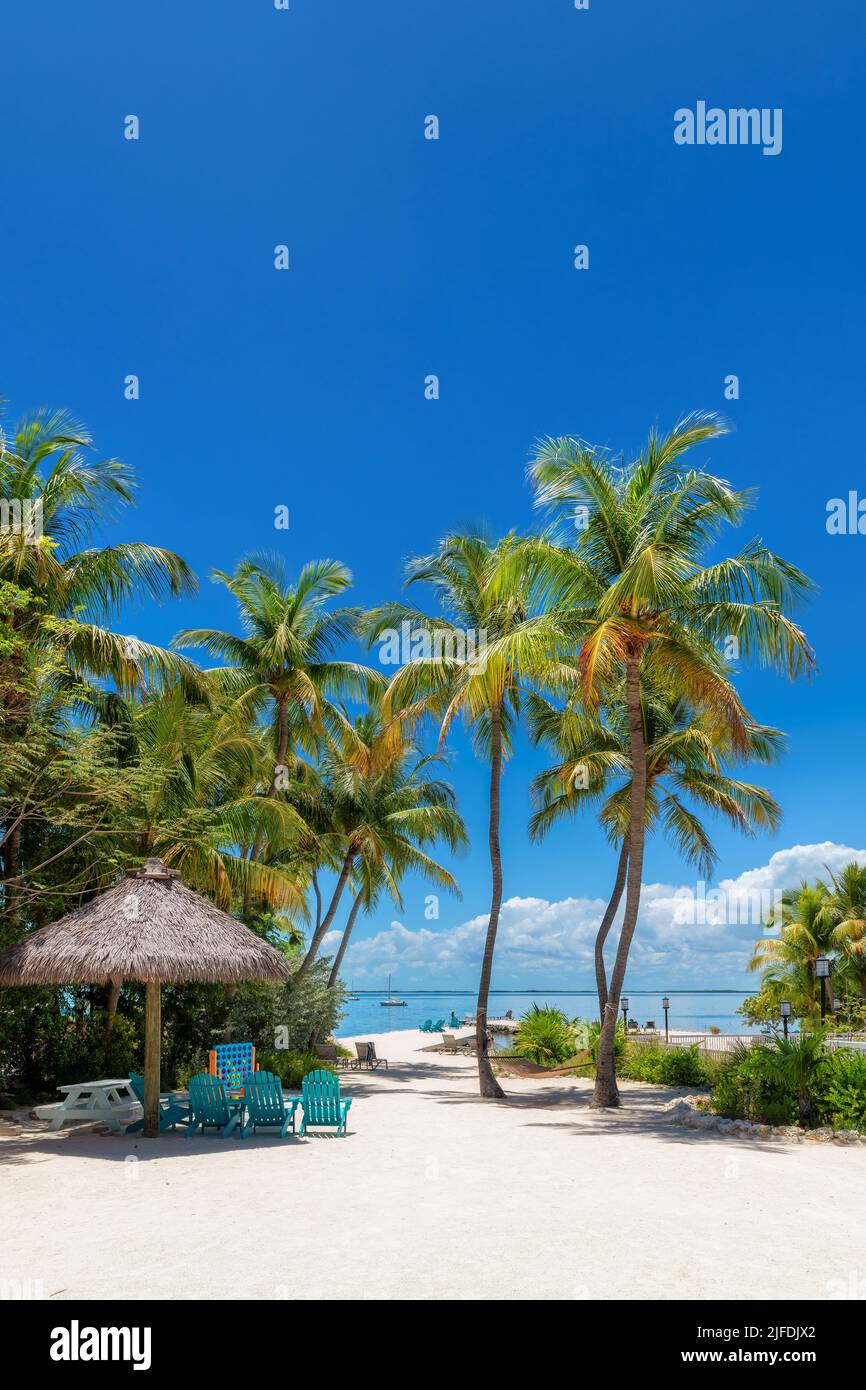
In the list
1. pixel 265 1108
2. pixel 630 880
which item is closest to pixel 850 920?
pixel 630 880

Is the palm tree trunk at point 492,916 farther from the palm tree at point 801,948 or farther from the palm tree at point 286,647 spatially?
the palm tree at point 801,948

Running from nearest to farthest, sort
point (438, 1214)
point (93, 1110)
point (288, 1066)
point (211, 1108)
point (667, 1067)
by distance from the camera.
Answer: point (438, 1214) → point (211, 1108) → point (93, 1110) → point (288, 1066) → point (667, 1067)

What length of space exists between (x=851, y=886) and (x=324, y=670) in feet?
71.3

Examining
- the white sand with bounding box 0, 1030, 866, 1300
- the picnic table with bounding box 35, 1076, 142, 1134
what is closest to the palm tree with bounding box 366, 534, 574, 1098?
the white sand with bounding box 0, 1030, 866, 1300

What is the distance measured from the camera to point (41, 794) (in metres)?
14.9

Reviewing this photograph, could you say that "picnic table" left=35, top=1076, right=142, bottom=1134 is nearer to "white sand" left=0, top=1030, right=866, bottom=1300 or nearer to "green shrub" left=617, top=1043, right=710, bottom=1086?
"white sand" left=0, top=1030, right=866, bottom=1300

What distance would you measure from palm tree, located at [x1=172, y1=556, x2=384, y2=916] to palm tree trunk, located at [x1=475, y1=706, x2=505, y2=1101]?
5222 millimetres

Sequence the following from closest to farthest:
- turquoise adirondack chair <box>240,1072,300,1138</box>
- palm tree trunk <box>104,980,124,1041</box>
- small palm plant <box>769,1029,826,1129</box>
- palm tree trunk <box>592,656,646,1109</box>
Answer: turquoise adirondack chair <box>240,1072,300,1138</box> < small palm plant <box>769,1029,826,1129</box> < palm tree trunk <box>592,656,646,1109</box> < palm tree trunk <box>104,980,124,1041</box>

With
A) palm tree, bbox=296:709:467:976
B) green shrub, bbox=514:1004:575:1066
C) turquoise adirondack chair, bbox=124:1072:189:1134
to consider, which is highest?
palm tree, bbox=296:709:467:976

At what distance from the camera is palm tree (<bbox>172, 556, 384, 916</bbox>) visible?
879 inches

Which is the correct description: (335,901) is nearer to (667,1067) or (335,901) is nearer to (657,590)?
(667,1067)

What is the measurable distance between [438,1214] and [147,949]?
5.66m

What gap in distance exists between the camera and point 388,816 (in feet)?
79.9
